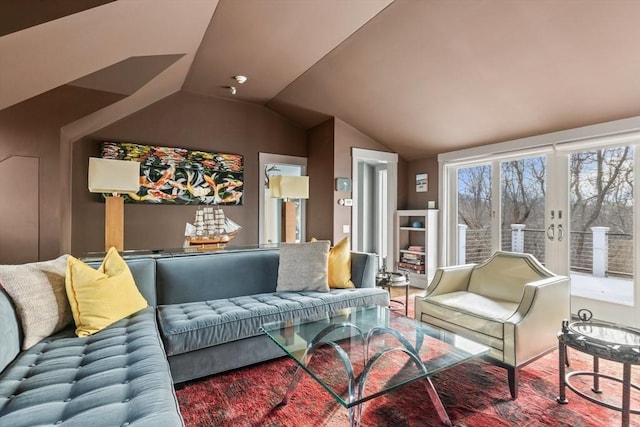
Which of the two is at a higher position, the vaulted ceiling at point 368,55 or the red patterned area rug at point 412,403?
the vaulted ceiling at point 368,55

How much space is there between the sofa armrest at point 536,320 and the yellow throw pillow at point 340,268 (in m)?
1.36

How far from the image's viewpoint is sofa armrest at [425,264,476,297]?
282 centimetres

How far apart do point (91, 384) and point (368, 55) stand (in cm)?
328

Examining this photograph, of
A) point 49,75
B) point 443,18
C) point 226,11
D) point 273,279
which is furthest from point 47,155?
point 443,18

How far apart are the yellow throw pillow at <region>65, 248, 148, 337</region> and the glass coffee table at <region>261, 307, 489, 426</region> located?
3.06 feet

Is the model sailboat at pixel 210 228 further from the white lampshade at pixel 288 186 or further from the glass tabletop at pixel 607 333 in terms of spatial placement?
the glass tabletop at pixel 607 333

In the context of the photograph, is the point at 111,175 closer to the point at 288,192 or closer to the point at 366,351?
the point at 288,192

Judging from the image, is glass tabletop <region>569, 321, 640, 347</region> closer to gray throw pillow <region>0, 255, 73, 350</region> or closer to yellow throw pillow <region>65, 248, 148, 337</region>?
yellow throw pillow <region>65, 248, 148, 337</region>

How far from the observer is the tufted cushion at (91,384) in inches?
44.0

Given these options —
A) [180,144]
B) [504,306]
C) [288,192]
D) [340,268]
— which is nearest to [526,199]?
[504,306]

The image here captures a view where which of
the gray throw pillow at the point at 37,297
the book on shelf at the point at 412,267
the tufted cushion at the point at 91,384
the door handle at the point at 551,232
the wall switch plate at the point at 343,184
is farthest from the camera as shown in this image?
the book on shelf at the point at 412,267

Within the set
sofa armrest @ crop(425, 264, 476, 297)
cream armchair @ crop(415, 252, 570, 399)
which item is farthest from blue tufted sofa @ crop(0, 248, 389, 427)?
cream armchair @ crop(415, 252, 570, 399)

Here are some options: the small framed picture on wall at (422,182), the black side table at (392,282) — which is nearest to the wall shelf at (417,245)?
the small framed picture on wall at (422,182)

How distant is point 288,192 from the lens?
364 centimetres
